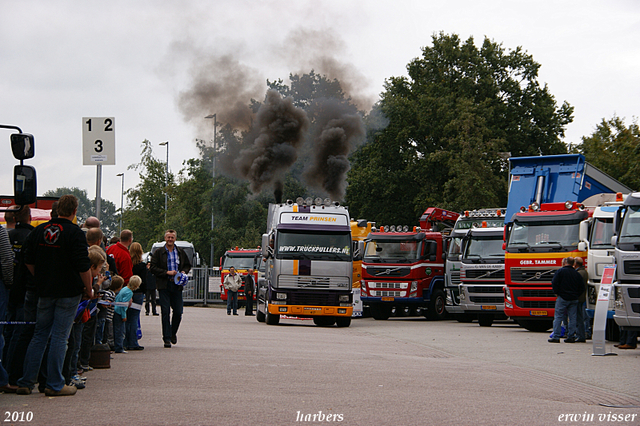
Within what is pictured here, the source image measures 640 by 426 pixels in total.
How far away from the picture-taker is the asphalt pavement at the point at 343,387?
7.39m

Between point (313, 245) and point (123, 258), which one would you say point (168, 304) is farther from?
point (313, 245)

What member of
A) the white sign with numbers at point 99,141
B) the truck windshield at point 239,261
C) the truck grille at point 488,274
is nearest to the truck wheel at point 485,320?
the truck grille at point 488,274

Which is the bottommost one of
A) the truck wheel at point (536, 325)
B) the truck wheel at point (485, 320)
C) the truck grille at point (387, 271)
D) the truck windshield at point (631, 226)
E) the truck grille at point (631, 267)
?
the truck wheel at point (485, 320)

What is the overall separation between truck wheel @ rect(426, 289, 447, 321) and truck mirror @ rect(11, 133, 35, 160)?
847 inches

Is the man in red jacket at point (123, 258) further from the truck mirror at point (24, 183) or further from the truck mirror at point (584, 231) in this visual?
the truck mirror at point (584, 231)

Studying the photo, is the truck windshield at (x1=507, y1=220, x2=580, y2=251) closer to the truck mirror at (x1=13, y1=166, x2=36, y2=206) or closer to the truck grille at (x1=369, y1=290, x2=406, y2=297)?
the truck grille at (x1=369, y1=290, x2=406, y2=297)

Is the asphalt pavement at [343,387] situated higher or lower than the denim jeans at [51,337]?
lower

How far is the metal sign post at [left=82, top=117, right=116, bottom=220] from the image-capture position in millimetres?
13711

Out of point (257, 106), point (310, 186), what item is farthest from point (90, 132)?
point (310, 186)

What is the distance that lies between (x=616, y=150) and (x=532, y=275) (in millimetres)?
31678

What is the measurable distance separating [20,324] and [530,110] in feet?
145

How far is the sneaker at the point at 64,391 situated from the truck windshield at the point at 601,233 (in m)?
13.3

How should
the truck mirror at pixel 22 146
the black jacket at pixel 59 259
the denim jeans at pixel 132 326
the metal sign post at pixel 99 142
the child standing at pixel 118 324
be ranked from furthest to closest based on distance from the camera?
the metal sign post at pixel 99 142, the denim jeans at pixel 132 326, the child standing at pixel 118 324, the truck mirror at pixel 22 146, the black jacket at pixel 59 259

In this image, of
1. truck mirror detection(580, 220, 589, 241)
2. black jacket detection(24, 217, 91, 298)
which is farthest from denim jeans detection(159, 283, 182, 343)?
truck mirror detection(580, 220, 589, 241)
